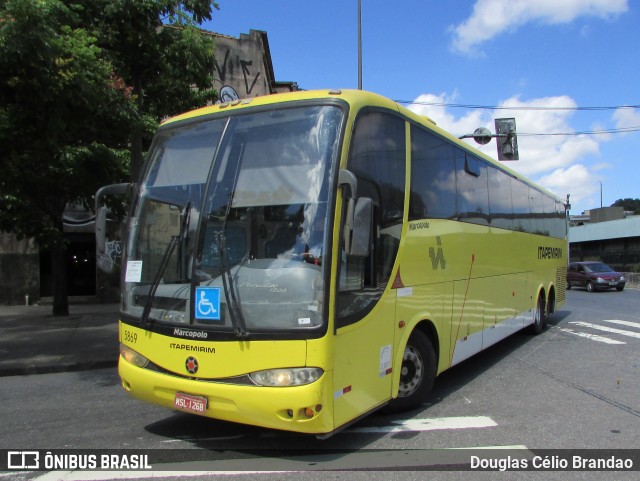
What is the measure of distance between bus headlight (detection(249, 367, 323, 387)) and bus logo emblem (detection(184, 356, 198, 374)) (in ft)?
1.86

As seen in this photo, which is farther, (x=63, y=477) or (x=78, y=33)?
(x=78, y=33)

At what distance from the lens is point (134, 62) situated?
9234 mm

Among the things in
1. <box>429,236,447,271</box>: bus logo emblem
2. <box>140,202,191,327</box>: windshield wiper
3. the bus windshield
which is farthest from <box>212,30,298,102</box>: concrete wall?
<box>140,202,191,327</box>: windshield wiper

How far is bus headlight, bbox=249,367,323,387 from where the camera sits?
12.8 feet

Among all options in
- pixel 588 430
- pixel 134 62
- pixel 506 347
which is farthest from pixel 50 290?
pixel 588 430

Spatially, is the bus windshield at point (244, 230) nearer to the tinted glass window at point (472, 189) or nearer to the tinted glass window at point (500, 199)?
the tinted glass window at point (472, 189)

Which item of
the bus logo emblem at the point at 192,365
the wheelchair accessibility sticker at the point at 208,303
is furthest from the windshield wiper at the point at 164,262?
the bus logo emblem at the point at 192,365

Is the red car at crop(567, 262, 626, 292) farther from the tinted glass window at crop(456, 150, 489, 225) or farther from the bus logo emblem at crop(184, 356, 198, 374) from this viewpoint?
the bus logo emblem at crop(184, 356, 198, 374)

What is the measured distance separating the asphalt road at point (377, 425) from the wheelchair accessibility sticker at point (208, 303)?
1.25 meters

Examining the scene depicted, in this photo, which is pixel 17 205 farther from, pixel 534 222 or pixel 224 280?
pixel 534 222

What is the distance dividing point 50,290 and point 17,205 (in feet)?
19.8

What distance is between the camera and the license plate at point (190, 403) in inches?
166

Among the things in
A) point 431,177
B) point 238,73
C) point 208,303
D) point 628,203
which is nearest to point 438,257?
point 431,177

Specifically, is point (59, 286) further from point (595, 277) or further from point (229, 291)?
point (595, 277)
